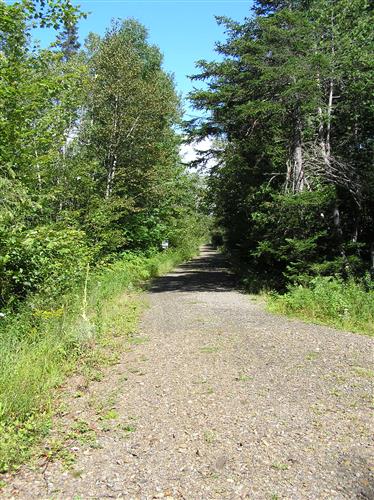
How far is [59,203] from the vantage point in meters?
16.4

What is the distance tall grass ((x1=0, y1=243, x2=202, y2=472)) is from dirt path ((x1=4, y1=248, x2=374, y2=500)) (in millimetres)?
425

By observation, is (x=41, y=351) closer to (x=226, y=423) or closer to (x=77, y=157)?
(x=226, y=423)

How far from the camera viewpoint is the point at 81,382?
5.69m

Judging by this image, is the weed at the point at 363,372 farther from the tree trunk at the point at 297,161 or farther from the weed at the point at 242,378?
the tree trunk at the point at 297,161

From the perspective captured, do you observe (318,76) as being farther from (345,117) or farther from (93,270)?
(93,270)

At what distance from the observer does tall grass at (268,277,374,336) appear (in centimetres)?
965

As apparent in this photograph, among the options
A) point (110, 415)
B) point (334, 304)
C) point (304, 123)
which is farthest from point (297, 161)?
point (110, 415)

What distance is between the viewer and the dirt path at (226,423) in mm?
3420

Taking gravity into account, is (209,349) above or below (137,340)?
below

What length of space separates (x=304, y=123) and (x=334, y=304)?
6098mm

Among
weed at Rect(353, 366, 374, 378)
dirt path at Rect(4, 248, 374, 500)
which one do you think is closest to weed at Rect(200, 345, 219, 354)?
dirt path at Rect(4, 248, 374, 500)

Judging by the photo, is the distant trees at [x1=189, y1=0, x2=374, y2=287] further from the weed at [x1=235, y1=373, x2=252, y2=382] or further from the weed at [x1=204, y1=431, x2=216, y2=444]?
the weed at [x1=204, y1=431, x2=216, y2=444]

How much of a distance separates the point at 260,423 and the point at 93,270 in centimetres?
1087

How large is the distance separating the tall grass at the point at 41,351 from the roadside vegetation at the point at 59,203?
0.02 metres
